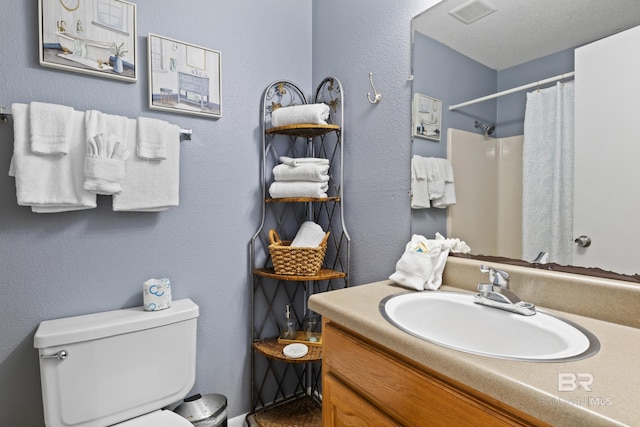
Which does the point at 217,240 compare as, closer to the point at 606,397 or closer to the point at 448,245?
the point at 448,245

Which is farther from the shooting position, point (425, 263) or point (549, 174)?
point (425, 263)

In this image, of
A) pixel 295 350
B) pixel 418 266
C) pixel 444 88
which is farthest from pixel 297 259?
pixel 444 88

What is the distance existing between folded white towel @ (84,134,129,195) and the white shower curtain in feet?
4.59

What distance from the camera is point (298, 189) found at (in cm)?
157

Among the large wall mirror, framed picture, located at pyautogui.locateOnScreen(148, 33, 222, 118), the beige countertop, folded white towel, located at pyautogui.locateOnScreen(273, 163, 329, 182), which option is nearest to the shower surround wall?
the large wall mirror

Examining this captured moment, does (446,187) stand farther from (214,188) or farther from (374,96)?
(214,188)

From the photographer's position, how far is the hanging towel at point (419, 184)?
1.32 m

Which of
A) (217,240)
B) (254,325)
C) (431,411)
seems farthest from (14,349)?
(431,411)

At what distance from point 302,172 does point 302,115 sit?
0.27 m

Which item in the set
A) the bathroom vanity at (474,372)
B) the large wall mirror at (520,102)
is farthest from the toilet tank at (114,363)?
the large wall mirror at (520,102)

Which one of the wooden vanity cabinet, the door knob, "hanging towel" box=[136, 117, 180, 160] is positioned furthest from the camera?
"hanging towel" box=[136, 117, 180, 160]

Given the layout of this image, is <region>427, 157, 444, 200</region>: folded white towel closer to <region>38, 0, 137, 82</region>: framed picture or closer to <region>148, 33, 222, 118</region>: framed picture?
<region>148, 33, 222, 118</region>: framed picture

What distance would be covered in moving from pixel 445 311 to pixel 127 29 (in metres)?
1.59

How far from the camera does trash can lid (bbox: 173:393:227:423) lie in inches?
53.2
